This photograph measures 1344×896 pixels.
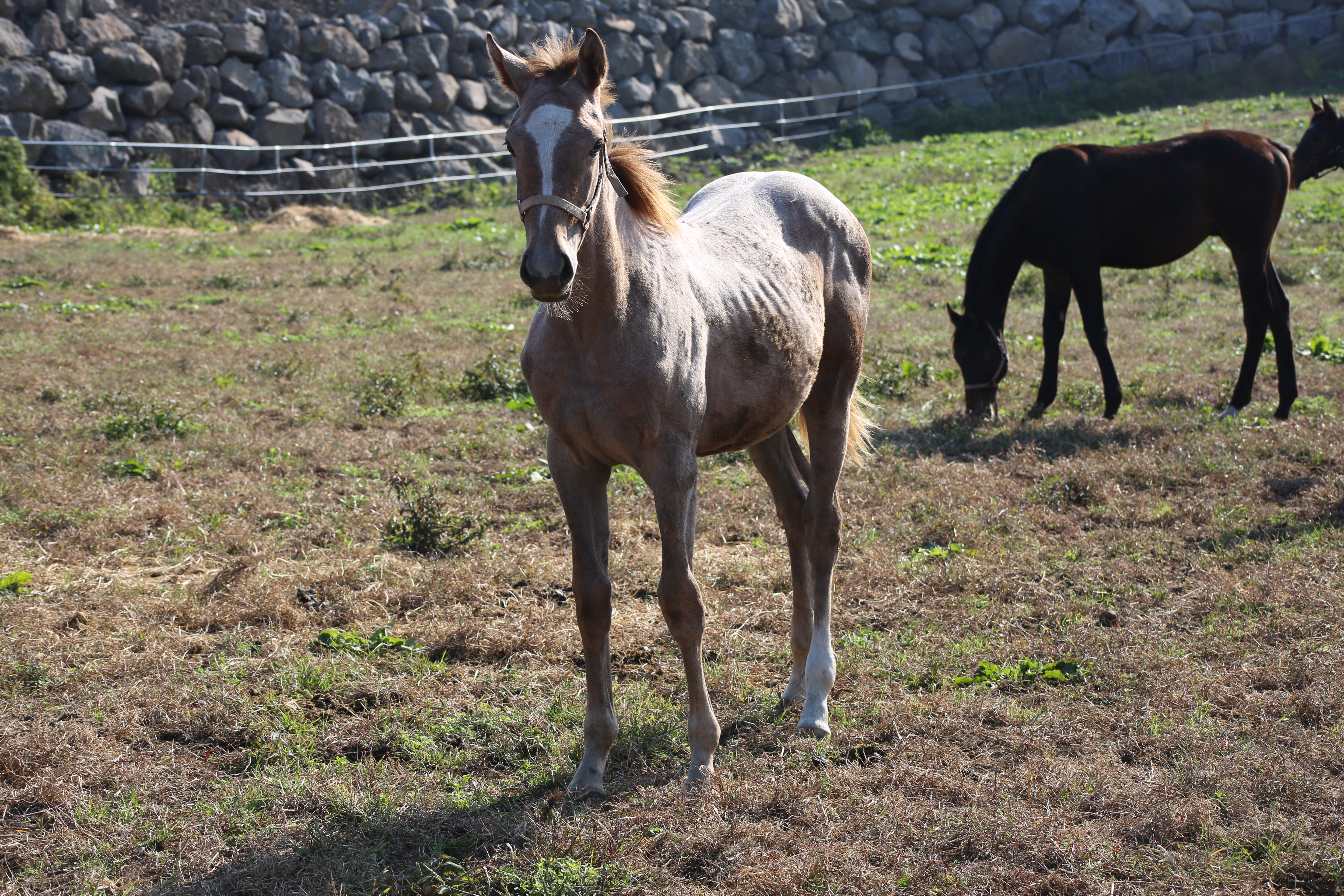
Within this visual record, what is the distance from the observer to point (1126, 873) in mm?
2777

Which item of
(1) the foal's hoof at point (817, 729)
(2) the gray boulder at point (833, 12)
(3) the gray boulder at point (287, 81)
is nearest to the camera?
(1) the foal's hoof at point (817, 729)

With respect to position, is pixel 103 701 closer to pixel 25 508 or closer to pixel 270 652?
pixel 270 652

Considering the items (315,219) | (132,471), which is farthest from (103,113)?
(132,471)

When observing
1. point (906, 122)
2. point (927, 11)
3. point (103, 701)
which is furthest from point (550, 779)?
point (927, 11)

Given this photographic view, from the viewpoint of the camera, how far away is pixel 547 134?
2.82 m

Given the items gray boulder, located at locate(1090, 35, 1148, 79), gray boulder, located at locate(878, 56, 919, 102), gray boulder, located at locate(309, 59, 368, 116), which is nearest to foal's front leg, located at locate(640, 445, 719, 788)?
gray boulder, located at locate(309, 59, 368, 116)

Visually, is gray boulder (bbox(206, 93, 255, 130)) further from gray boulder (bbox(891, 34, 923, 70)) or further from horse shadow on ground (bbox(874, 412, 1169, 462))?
gray boulder (bbox(891, 34, 923, 70))

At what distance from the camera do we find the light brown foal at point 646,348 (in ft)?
9.46

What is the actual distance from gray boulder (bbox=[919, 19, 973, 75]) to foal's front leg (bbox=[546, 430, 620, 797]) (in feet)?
92.7

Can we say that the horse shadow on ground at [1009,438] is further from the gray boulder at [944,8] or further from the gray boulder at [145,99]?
the gray boulder at [944,8]

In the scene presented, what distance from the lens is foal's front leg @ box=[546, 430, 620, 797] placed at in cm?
333

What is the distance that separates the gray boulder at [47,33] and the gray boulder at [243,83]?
278 centimetres

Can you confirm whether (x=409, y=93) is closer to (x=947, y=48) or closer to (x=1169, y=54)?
(x=947, y=48)

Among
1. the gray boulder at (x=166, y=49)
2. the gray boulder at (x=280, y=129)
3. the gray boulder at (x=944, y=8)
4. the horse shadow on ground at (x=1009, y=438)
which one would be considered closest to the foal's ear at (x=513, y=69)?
the horse shadow on ground at (x=1009, y=438)
